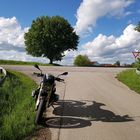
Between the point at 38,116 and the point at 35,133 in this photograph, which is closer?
the point at 35,133

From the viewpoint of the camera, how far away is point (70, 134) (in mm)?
8766

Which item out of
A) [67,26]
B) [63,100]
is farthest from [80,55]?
[63,100]

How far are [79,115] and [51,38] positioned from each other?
2161 inches

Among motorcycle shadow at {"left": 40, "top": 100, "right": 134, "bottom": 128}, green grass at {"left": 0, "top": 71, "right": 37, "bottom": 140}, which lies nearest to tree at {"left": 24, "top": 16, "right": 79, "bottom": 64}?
green grass at {"left": 0, "top": 71, "right": 37, "bottom": 140}

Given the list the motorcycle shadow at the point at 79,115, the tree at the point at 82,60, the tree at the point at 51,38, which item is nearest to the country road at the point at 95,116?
the motorcycle shadow at the point at 79,115

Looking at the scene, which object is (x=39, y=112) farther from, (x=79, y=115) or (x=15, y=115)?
(x=79, y=115)

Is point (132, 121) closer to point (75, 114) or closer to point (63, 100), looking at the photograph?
point (75, 114)

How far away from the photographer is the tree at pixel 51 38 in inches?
2576

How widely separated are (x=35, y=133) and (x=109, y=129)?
1960 millimetres

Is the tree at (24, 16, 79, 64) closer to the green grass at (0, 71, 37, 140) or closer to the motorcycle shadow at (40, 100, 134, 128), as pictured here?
the green grass at (0, 71, 37, 140)

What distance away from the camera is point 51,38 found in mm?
65438

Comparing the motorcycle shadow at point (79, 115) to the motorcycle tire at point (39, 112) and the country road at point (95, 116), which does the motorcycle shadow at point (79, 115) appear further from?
the motorcycle tire at point (39, 112)

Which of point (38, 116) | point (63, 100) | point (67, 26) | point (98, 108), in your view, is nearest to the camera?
point (38, 116)

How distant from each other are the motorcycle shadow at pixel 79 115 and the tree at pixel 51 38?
172ft
